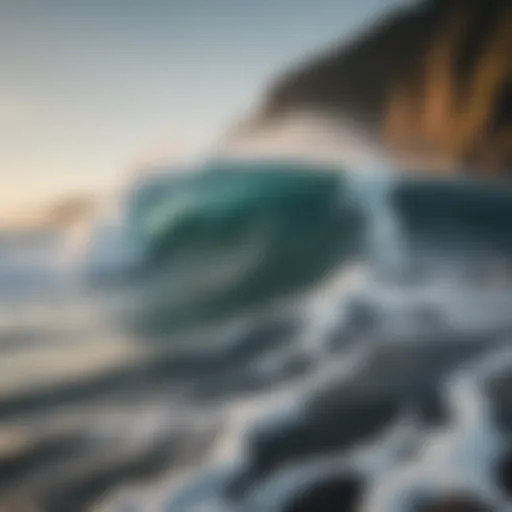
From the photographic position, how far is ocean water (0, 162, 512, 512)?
103 cm

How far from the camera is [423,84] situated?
1170 millimetres

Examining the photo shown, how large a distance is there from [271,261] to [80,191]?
308mm

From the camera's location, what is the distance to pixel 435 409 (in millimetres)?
1066

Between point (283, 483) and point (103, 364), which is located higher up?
point (103, 364)

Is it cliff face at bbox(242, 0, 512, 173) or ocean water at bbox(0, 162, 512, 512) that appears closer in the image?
ocean water at bbox(0, 162, 512, 512)

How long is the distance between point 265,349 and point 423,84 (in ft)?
1.57

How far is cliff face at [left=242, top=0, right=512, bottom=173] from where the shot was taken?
1.15 m

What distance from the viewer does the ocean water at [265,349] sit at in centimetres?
103

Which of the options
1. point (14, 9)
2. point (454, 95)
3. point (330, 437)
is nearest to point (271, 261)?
point (330, 437)

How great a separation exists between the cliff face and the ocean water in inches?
2.9

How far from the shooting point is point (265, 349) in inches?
43.5

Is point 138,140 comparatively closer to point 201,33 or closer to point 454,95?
point 201,33

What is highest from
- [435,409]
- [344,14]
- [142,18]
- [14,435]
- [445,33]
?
[142,18]

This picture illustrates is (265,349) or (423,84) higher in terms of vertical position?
(423,84)
